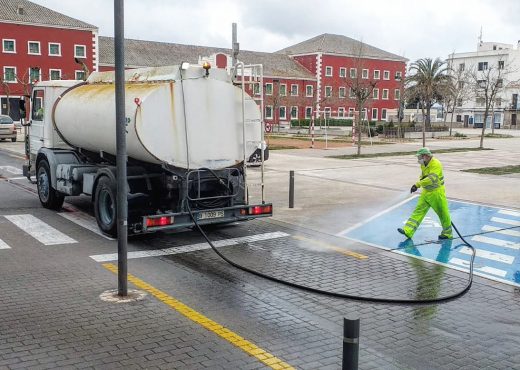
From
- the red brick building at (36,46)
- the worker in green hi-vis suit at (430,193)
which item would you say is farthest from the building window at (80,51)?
the worker in green hi-vis suit at (430,193)

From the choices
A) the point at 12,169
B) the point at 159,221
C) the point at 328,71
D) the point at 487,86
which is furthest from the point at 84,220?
the point at 328,71

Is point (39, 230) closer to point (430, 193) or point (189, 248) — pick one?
point (189, 248)

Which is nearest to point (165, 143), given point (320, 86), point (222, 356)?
point (222, 356)

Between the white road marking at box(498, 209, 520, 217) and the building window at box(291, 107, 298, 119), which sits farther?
the building window at box(291, 107, 298, 119)

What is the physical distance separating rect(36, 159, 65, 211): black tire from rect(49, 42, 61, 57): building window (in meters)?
52.7

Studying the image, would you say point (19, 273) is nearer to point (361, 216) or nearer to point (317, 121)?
point (361, 216)

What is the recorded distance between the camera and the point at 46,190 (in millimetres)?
13242

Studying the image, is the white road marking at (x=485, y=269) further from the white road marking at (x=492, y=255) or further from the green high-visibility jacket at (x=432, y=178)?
the green high-visibility jacket at (x=432, y=178)

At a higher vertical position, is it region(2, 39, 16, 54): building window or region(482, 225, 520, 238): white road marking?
region(2, 39, 16, 54): building window

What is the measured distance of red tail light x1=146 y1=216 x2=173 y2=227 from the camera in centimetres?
938

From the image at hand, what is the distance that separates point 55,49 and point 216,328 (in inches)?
2432

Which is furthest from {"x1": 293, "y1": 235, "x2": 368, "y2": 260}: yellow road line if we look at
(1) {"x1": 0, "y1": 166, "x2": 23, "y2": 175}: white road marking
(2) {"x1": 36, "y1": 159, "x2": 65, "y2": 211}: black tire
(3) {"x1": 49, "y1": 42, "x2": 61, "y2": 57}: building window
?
(3) {"x1": 49, "y1": 42, "x2": 61, "y2": 57}: building window

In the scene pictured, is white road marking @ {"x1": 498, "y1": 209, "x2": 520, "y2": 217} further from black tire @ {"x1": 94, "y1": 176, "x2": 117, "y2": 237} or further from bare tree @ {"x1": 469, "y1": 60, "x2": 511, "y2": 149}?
bare tree @ {"x1": 469, "y1": 60, "x2": 511, "y2": 149}

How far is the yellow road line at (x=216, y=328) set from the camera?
5.36 m
